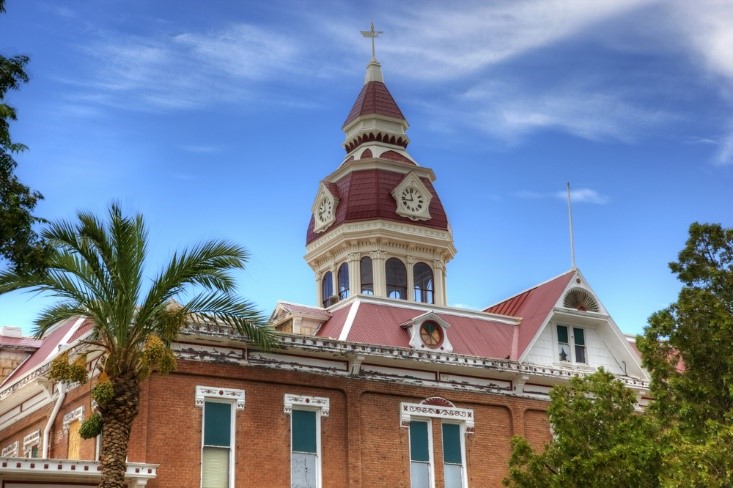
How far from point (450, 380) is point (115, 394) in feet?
44.8

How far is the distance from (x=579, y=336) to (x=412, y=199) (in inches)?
348

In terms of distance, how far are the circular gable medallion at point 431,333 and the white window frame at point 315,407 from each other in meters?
4.92

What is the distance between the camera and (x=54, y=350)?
1524 inches

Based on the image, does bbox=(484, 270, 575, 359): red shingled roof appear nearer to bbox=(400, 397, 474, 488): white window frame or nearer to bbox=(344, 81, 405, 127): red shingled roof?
bbox=(400, 397, 474, 488): white window frame

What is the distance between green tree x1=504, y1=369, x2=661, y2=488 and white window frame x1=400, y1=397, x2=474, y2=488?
4542mm

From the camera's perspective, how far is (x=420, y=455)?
34.6 meters

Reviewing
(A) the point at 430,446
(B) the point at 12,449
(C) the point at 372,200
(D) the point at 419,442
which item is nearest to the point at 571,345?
(A) the point at 430,446

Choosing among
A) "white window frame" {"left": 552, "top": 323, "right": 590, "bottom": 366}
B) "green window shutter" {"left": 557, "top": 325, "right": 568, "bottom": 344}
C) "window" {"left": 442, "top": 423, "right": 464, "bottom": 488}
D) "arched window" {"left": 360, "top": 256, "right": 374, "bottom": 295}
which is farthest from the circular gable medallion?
"arched window" {"left": 360, "top": 256, "right": 374, "bottom": 295}

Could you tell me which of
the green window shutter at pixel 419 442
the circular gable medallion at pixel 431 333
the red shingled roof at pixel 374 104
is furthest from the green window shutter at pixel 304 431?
the red shingled roof at pixel 374 104

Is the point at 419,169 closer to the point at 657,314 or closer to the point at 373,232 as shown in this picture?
the point at 373,232

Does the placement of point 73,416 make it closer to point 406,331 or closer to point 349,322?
point 349,322

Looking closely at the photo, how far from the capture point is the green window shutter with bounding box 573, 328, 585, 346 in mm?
39750

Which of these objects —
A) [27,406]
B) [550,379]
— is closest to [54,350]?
[27,406]

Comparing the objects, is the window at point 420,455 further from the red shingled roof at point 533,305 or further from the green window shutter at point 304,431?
the red shingled roof at point 533,305
